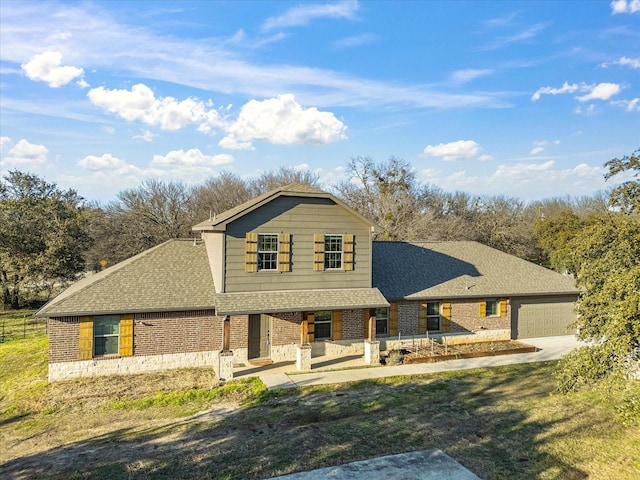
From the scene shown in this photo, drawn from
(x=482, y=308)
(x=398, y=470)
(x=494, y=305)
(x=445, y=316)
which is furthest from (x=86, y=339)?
(x=494, y=305)

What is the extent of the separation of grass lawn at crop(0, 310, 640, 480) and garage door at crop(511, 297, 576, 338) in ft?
18.3

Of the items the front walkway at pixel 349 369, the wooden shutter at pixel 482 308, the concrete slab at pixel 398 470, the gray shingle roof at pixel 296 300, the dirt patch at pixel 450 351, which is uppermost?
the gray shingle roof at pixel 296 300

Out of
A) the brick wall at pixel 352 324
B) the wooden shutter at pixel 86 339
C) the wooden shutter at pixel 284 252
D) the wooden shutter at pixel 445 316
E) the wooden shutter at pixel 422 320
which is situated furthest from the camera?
the wooden shutter at pixel 445 316

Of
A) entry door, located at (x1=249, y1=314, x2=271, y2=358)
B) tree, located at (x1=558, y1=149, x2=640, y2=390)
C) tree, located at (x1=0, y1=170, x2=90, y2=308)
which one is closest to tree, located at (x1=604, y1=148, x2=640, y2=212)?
tree, located at (x1=558, y1=149, x2=640, y2=390)

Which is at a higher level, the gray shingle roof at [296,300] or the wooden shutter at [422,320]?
the gray shingle roof at [296,300]

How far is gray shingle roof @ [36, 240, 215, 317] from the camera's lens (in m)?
15.2

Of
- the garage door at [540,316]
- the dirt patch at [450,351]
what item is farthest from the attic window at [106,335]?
the garage door at [540,316]

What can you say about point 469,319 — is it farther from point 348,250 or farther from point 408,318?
point 348,250

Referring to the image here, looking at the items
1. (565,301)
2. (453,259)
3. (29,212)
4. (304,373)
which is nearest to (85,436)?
(304,373)

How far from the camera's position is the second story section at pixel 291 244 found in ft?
54.1

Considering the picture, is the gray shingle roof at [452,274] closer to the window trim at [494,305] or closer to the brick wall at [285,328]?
the window trim at [494,305]

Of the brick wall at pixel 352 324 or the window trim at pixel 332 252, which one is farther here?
the brick wall at pixel 352 324

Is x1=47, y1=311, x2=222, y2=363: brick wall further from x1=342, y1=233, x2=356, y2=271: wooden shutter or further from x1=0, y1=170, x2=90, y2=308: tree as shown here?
x1=0, y1=170, x2=90, y2=308: tree

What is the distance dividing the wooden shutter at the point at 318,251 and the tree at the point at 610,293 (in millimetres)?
8730
